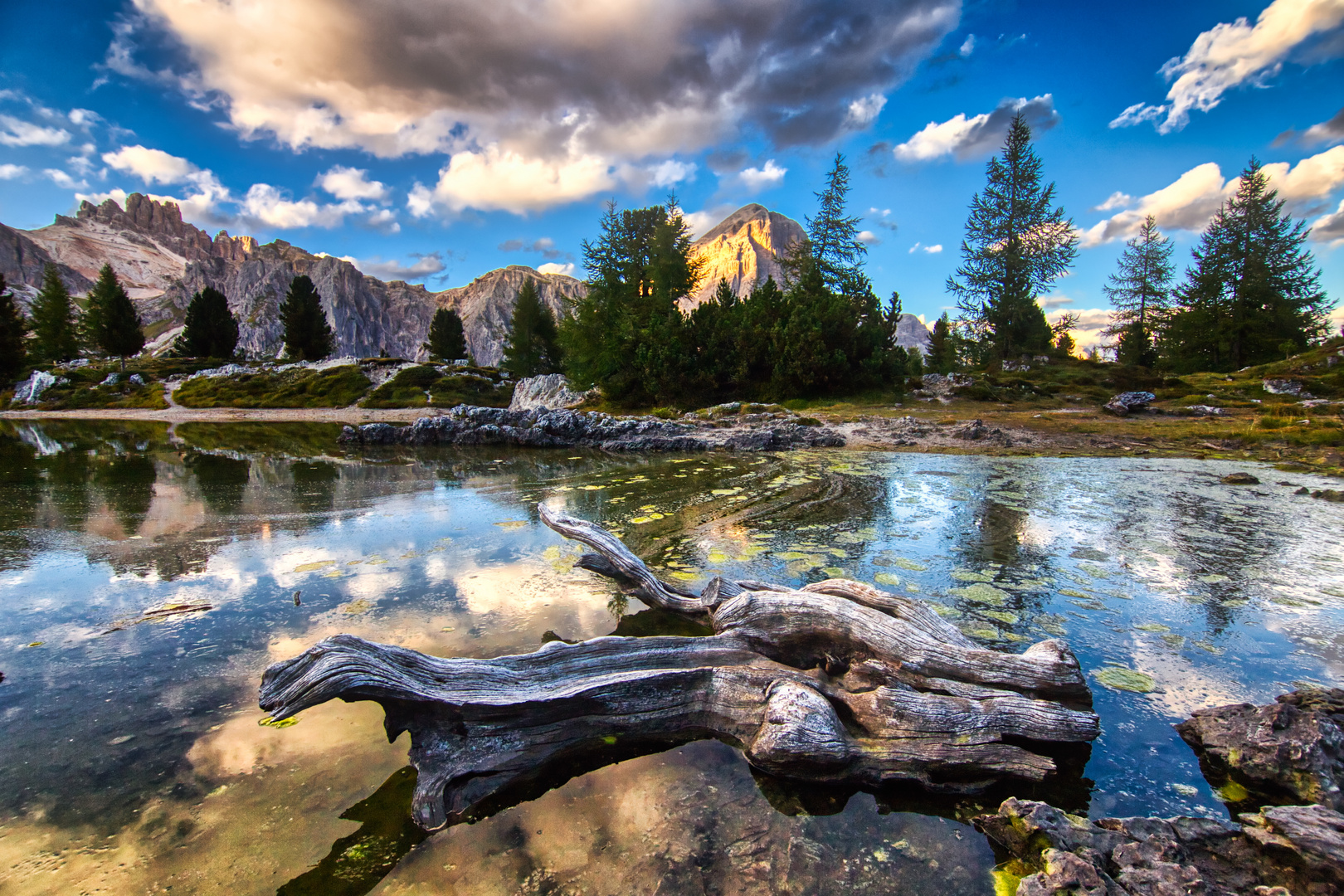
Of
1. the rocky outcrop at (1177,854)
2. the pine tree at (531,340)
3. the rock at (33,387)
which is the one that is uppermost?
the pine tree at (531,340)

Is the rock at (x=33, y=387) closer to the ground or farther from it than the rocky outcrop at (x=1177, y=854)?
farther from it

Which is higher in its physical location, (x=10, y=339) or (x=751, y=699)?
(x=10, y=339)

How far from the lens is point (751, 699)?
3438 millimetres

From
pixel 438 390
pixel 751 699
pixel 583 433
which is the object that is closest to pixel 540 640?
pixel 751 699

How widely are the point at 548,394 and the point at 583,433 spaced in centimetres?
1721

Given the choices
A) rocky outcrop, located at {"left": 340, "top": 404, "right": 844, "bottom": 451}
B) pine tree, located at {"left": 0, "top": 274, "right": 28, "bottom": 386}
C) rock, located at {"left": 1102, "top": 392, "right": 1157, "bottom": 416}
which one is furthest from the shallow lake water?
pine tree, located at {"left": 0, "top": 274, "right": 28, "bottom": 386}

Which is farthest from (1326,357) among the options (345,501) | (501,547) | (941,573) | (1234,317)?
(345,501)

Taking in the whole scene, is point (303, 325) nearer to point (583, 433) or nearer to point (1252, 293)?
point (583, 433)

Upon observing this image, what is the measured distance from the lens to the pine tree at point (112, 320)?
57969 millimetres

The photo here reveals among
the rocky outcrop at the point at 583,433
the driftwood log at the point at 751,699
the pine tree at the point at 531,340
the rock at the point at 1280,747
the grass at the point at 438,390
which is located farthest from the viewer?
the pine tree at the point at 531,340

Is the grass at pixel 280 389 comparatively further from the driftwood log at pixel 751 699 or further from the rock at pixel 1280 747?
the rock at pixel 1280 747

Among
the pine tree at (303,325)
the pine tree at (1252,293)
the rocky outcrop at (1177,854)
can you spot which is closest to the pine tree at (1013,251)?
the pine tree at (1252,293)

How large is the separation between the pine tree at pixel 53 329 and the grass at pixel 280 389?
2427 cm

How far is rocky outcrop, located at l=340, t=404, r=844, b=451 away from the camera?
17.7m
